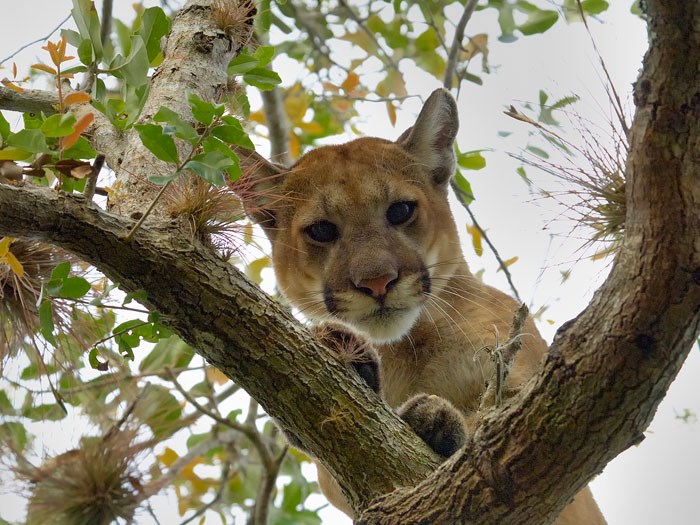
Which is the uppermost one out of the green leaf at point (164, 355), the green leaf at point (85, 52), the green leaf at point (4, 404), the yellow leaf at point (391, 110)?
the yellow leaf at point (391, 110)

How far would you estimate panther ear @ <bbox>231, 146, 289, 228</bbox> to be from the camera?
285 centimetres

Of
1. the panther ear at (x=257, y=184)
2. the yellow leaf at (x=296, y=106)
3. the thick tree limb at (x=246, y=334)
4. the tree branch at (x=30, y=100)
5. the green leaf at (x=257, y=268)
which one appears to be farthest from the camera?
the yellow leaf at (x=296, y=106)

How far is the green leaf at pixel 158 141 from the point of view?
2.35 m

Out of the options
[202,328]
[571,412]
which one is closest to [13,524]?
[202,328]

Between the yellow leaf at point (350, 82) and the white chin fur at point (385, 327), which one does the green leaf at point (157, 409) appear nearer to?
the white chin fur at point (385, 327)

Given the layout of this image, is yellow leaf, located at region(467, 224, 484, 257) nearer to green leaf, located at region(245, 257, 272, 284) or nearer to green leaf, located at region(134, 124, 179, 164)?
green leaf, located at region(245, 257, 272, 284)

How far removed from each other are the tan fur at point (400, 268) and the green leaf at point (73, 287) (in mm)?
1378

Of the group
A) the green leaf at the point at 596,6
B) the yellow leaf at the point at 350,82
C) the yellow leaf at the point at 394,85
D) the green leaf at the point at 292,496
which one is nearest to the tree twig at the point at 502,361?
the green leaf at the point at 596,6

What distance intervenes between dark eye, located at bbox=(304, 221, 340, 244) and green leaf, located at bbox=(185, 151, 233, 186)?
A: 7.34 ft

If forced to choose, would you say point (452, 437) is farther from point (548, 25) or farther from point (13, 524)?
point (548, 25)

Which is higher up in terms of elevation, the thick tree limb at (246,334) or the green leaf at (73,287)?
the green leaf at (73,287)

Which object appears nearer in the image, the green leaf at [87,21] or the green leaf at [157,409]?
the green leaf at [87,21]

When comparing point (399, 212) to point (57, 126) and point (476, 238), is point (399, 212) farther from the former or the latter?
point (57, 126)

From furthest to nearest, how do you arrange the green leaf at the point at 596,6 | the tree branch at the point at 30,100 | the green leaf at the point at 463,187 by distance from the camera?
1. the green leaf at the point at 463,187
2. the green leaf at the point at 596,6
3. the tree branch at the point at 30,100
